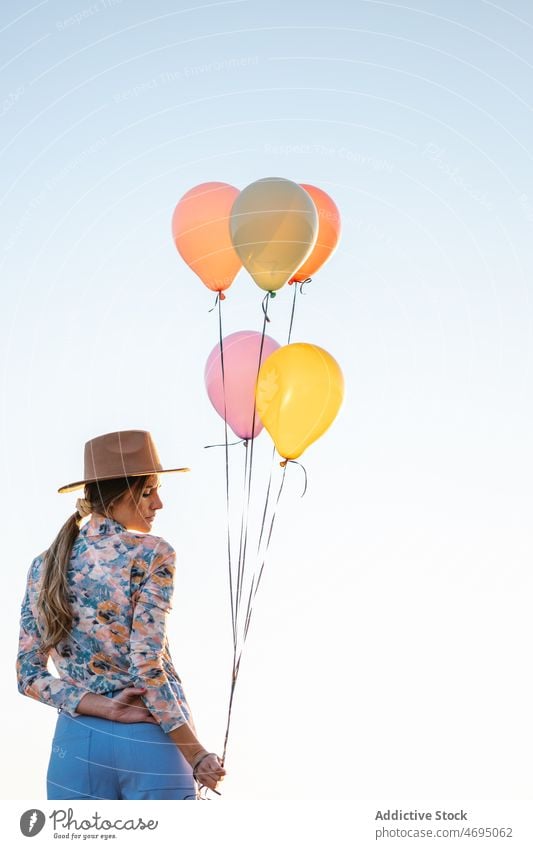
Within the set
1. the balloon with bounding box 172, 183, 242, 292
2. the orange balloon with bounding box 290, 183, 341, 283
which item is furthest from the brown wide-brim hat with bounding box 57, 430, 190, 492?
the orange balloon with bounding box 290, 183, 341, 283

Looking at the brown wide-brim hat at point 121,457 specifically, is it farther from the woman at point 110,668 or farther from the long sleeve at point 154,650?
the long sleeve at point 154,650

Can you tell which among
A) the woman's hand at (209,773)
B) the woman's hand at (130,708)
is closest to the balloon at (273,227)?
the woman's hand at (130,708)

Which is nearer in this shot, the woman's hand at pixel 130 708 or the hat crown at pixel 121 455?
the woman's hand at pixel 130 708

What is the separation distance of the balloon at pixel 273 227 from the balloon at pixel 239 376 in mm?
418

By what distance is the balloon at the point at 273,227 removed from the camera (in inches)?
201

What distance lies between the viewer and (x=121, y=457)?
4004 mm

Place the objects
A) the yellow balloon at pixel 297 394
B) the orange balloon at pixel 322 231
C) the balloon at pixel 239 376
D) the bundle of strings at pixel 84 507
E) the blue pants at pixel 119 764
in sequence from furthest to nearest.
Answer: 1. the orange balloon at pixel 322 231
2. the balloon at pixel 239 376
3. the yellow balloon at pixel 297 394
4. the bundle of strings at pixel 84 507
5. the blue pants at pixel 119 764

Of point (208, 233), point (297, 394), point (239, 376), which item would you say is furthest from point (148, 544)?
point (208, 233)

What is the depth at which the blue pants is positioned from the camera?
3.51 m

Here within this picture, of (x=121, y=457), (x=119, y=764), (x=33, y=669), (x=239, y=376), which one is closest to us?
(x=119, y=764)

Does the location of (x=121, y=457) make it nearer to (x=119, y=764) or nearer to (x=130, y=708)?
(x=130, y=708)

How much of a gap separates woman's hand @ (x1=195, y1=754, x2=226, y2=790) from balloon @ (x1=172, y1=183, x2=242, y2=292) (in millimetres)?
3088

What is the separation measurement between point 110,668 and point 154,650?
8.8 inches

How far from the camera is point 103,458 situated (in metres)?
4.02
